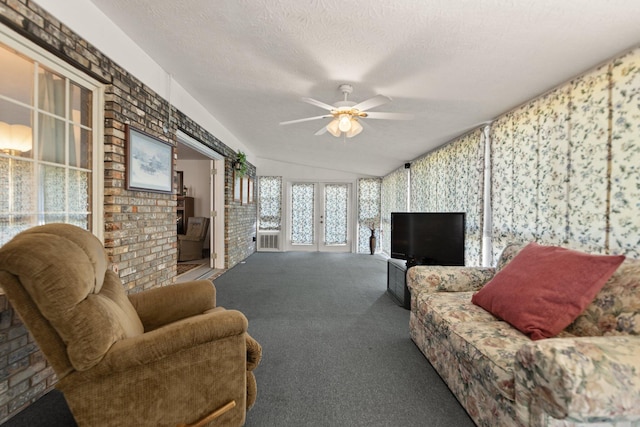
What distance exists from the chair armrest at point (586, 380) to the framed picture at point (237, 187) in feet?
16.0

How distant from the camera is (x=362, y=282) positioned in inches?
165

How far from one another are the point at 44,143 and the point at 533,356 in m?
2.78

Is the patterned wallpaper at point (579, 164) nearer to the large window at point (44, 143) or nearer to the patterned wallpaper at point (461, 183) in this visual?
the patterned wallpaper at point (461, 183)

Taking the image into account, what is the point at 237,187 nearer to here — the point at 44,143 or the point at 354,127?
the point at 354,127

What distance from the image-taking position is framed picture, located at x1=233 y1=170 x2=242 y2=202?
512cm

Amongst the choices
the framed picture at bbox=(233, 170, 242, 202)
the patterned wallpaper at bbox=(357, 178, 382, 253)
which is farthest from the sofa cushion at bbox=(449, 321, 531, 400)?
the patterned wallpaper at bbox=(357, 178, 382, 253)

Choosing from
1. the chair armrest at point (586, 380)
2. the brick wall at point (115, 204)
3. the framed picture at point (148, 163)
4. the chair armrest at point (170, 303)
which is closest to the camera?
the chair armrest at point (586, 380)

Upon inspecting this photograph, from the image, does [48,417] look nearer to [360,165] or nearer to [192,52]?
[192,52]

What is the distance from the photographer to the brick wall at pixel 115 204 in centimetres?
141

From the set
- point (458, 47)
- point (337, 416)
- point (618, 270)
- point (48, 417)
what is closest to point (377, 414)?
point (337, 416)

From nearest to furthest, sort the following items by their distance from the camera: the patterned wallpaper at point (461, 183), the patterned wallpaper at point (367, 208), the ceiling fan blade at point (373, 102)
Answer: the ceiling fan blade at point (373, 102) → the patterned wallpaper at point (461, 183) → the patterned wallpaper at point (367, 208)

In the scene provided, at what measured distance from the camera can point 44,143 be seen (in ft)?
5.41

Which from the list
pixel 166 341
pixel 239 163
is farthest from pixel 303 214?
pixel 166 341

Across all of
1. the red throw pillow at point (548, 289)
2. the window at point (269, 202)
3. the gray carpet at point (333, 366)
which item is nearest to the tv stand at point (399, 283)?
the gray carpet at point (333, 366)
